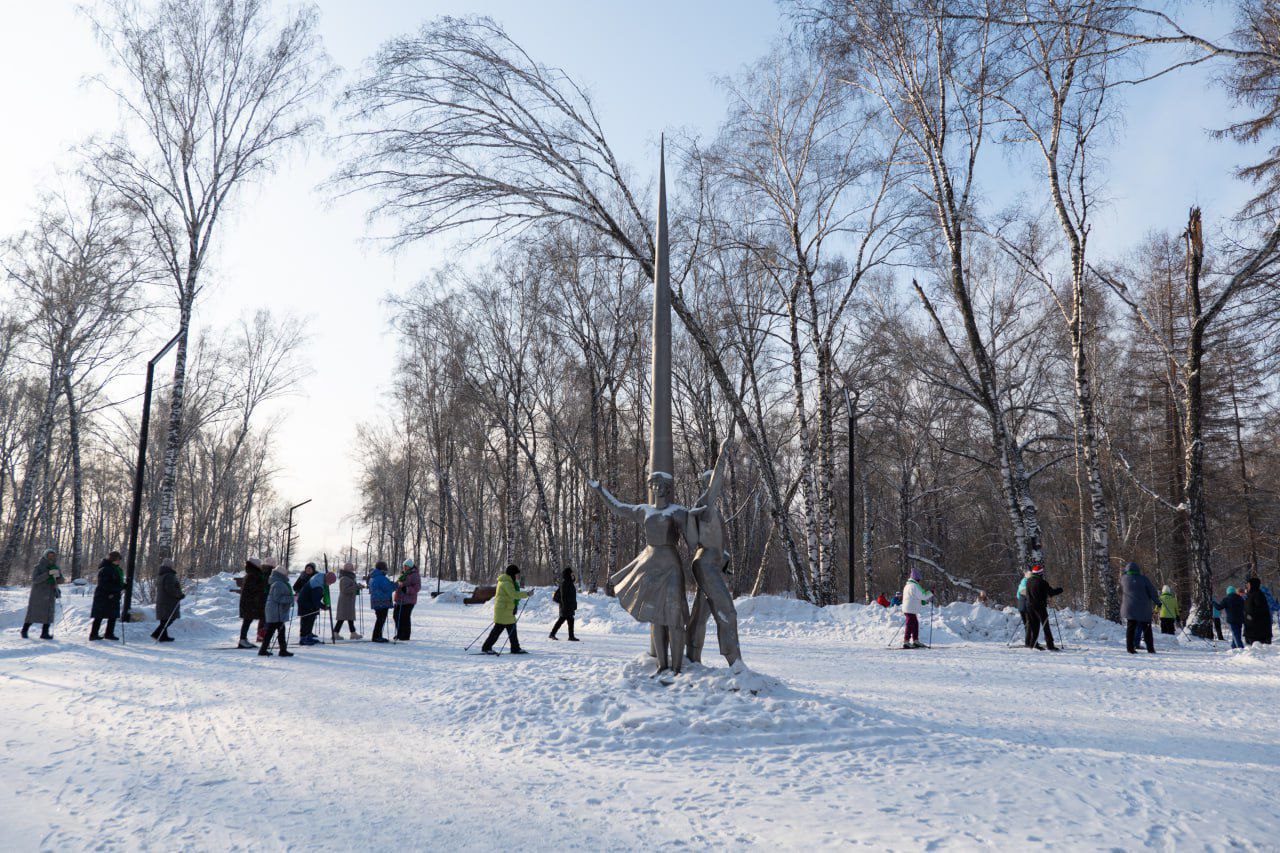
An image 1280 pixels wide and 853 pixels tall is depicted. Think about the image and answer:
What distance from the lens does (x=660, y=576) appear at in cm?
840

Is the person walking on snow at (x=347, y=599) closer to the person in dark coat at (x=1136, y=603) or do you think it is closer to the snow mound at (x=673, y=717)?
the snow mound at (x=673, y=717)

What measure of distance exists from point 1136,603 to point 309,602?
15168 mm

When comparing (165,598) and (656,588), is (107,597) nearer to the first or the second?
(165,598)

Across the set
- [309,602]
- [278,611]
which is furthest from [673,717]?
[309,602]

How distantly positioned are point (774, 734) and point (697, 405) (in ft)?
76.6

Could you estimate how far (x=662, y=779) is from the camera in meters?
5.14

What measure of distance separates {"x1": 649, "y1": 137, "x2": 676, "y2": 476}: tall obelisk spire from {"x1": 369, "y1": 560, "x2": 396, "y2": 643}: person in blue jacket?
7.74 m

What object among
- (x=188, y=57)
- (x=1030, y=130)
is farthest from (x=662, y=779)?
(x=188, y=57)

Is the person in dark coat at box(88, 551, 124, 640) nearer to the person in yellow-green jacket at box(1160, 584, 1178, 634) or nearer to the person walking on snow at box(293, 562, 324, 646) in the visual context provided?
the person walking on snow at box(293, 562, 324, 646)

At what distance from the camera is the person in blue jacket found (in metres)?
14.2

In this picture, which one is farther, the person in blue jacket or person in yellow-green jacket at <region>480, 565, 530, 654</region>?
the person in blue jacket

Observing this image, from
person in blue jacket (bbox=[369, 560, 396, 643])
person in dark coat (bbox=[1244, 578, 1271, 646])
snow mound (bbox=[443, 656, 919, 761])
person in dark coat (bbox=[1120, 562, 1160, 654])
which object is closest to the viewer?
snow mound (bbox=[443, 656, 919, 761])

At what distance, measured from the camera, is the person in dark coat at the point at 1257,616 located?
1342 cm

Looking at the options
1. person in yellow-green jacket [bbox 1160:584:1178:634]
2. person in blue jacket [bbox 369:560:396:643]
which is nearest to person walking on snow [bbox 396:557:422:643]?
person in blue jacket [bbox 369:560:396:643]
